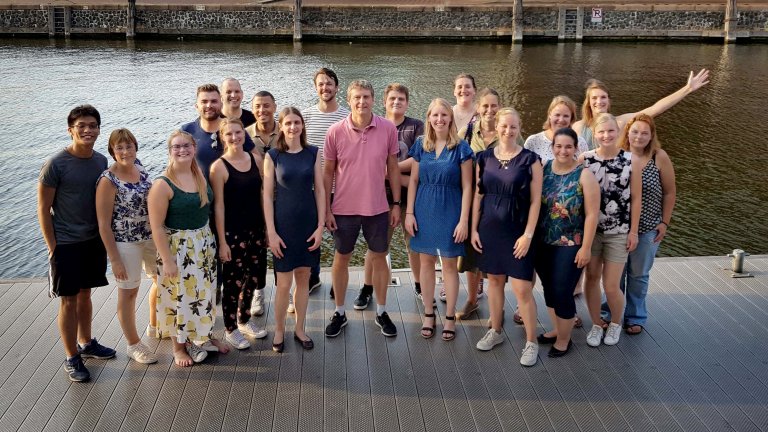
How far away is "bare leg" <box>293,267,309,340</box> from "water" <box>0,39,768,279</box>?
333 centimetres

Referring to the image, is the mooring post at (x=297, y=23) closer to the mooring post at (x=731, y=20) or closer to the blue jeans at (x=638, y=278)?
the mooring post at (x=731, y=20)

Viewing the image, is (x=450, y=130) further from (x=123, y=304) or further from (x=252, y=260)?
(x=123, y=304)

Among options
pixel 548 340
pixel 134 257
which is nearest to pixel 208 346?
pixel 134 257

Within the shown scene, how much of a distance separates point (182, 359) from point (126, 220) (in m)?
0.86

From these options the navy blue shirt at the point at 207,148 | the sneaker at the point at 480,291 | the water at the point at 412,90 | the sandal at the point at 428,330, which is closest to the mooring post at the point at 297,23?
the water at the point at 412,90

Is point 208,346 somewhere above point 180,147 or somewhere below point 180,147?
below

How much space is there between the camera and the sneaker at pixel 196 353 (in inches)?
168

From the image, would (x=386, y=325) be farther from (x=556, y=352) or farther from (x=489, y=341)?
(x=556, y=352)

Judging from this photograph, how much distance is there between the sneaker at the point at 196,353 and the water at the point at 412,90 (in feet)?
11.5

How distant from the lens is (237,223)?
14.2ft

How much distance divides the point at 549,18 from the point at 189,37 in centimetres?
1369

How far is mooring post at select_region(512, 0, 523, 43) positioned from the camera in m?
27.2

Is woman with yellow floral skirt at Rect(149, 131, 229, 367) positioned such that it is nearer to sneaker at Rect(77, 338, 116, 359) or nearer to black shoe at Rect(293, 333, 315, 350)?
sneaker at Rect(77, 338, 116, 359)

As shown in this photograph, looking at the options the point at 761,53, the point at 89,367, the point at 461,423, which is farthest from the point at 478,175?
the point at 761,53
